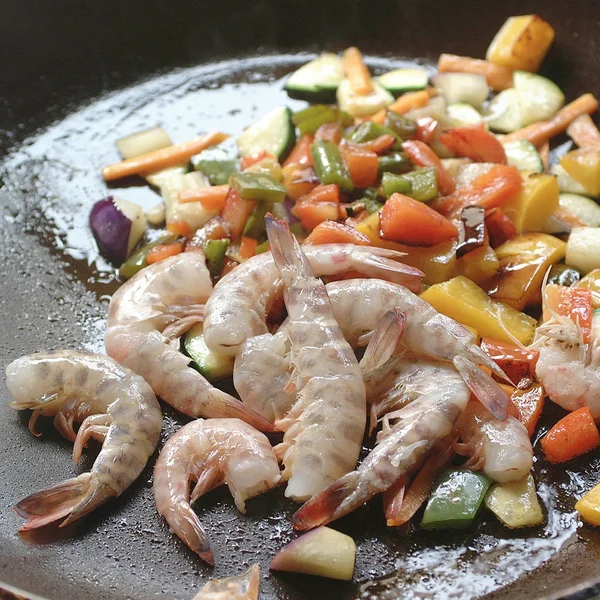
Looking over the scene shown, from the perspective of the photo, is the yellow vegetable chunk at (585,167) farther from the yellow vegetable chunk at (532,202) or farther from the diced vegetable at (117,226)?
the diced vegetable at (117,226)

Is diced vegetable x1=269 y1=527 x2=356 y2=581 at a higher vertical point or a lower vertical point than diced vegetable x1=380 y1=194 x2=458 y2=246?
lower

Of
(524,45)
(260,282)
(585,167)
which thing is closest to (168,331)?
(260,282)

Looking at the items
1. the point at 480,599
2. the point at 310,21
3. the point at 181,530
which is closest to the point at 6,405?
the point at 181,530

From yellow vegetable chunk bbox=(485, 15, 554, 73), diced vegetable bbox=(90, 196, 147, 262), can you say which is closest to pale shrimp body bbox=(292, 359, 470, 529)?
diced vegetable bbox=(90, 196, 147, 262)

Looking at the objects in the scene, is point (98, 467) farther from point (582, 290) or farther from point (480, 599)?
point (582, 290)

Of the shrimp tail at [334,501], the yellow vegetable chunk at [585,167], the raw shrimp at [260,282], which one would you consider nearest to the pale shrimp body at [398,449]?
the shrimp tail at [334,501]

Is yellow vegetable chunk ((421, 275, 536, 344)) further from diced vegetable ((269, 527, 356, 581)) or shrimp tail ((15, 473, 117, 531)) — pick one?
shrimp tail ((15, 473, 117, 531))

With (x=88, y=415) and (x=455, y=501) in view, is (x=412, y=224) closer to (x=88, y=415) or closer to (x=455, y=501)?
(x=455, y=501)
